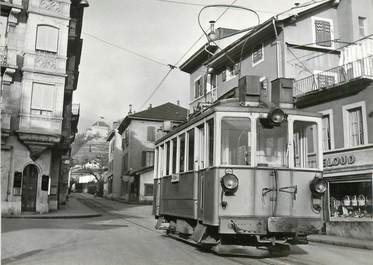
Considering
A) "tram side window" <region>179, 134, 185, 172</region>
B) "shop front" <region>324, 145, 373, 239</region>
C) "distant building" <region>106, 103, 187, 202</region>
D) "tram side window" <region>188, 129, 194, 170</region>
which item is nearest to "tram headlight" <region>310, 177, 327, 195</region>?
"tram side window" <region>188, 129, 194, 170</region>

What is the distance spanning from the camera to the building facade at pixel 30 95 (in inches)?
975

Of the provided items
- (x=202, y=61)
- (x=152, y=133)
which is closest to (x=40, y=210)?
(x=202, y=61)

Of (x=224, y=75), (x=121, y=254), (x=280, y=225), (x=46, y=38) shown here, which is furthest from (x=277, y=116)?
(x=224, y=75)

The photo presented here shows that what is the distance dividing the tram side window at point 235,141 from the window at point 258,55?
16.2 metres

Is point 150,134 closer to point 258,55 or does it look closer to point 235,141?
point 258,55

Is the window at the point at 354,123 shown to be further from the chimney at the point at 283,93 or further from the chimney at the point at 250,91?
the chimney at the point at 250,91

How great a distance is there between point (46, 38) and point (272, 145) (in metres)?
20.1

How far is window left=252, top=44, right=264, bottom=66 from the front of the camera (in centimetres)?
2492

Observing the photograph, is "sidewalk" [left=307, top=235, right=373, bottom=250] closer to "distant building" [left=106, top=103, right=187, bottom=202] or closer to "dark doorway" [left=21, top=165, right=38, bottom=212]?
"dark doorway" [left=21, top=165, right=38, bottom=212]

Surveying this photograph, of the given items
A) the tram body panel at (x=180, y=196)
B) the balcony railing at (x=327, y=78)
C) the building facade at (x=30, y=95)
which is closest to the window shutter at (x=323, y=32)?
the balcony railing at (x=327, y=78)

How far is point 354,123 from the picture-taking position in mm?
18391

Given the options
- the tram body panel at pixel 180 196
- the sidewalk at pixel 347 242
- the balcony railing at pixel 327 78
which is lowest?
the sidewalk at pixel 347 242

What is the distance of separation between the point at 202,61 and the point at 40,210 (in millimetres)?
15829

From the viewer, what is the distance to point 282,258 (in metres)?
9.10
